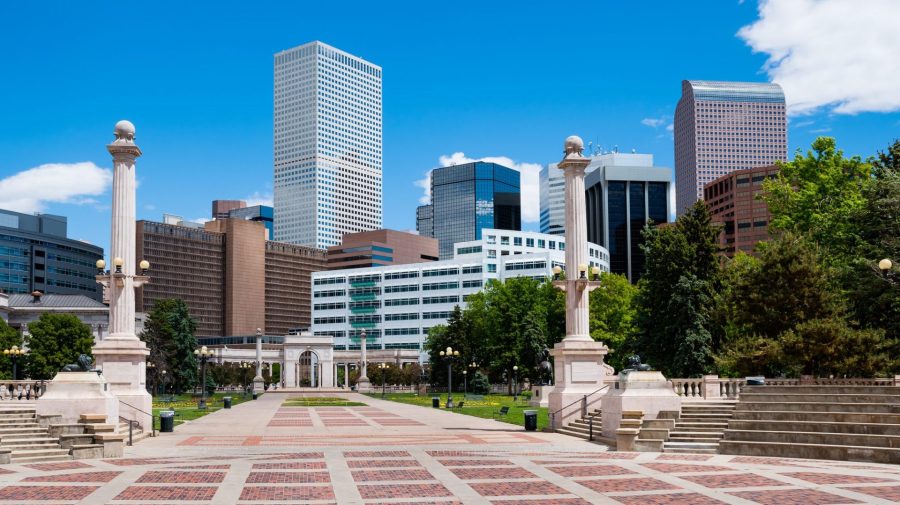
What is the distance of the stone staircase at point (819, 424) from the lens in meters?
25.8

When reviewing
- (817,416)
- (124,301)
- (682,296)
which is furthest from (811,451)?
(682,296)

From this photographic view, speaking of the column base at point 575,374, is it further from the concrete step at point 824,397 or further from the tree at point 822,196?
the tree at point 822,196

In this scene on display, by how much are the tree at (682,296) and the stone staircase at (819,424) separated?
92.0 feet

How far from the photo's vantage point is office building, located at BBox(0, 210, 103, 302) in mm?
176875

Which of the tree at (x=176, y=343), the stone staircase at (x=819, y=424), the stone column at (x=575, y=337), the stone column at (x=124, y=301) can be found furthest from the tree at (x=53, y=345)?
the stone staircase at (x=819, y=424)

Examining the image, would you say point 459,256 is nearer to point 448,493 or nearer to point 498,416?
point 498,416

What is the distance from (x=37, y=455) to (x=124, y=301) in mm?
11102

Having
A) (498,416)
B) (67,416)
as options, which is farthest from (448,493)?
(498,416)

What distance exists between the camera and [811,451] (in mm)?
26578

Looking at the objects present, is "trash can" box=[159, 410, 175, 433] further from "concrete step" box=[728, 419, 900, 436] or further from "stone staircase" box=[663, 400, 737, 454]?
"concrete step" box=[728, 419, 900, 436]

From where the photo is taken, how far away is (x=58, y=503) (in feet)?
59.5

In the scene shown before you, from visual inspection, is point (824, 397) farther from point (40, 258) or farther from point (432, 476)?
point (40, 258)

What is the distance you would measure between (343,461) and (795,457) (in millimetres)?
13010

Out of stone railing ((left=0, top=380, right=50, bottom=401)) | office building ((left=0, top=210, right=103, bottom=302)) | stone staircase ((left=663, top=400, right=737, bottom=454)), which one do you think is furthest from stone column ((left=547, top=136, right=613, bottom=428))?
office building ((left=0, top=210, right=103, bottom=302))
